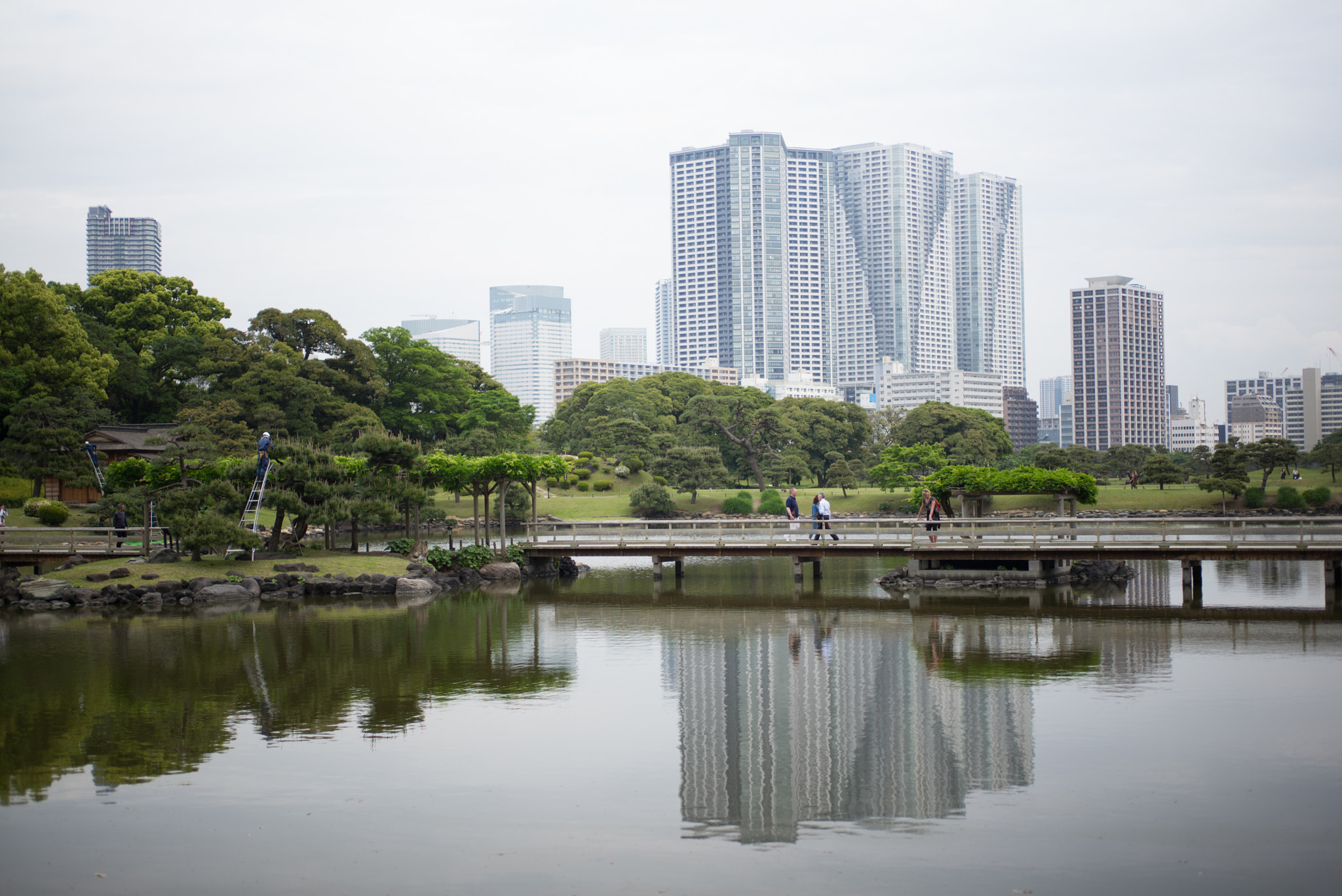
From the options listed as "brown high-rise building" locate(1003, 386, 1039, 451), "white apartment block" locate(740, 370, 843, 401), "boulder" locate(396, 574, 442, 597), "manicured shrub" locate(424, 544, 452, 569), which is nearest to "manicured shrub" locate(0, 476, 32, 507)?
"manicured shrub" locate(424, 544, 452, 569)

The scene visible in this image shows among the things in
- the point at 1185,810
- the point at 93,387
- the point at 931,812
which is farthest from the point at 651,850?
the point at 93,387

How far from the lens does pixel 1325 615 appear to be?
20.2m

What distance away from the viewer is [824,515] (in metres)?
27.6

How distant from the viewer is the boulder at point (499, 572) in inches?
1152

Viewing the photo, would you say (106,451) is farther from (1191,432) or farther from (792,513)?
(1191,432)

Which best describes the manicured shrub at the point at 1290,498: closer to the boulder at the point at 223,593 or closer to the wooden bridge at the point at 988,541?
the wooden bridge at the point at 988,541

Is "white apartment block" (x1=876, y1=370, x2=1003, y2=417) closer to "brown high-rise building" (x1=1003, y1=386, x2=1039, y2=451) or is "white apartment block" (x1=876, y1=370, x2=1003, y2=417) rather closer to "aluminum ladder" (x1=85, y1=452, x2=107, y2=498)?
"brown high-rise building" (x1=1003, y1=386, x2=1039, y2=451)

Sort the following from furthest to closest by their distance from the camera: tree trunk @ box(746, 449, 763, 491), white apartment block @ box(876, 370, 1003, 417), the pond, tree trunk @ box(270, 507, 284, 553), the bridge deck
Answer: white apartment block @ box(876, 370, 1003, 417)
tree trunk @ box(746, 449, 763, 491)
tree trunk @ box(270, 507, 284, 553)
the bridge deck
the pond

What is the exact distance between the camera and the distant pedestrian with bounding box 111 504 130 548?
94.5 ft

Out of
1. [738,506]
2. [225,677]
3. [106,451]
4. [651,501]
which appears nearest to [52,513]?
[106,451]

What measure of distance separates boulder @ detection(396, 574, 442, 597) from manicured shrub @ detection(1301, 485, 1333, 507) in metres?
42.1

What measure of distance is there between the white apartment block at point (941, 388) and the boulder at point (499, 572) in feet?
494

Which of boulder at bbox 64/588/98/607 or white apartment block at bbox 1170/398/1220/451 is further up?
white apartment block at bbox 1170/398/1220/451

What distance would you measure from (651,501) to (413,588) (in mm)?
26657
